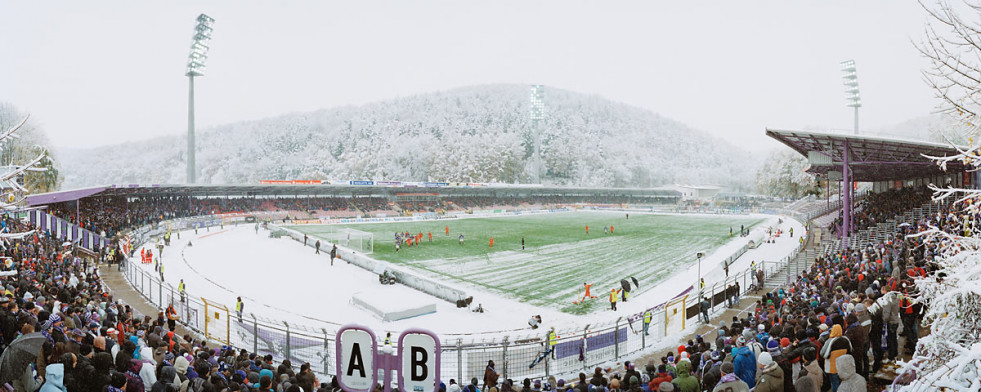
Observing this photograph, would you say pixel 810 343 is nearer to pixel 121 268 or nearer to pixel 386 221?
pixel 121 268

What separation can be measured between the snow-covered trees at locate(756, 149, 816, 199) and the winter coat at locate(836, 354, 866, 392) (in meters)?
92.5

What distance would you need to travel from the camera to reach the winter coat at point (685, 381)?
671 cm

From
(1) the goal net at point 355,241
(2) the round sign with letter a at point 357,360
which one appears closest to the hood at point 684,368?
(2) the round sign with letter a at point 357,360

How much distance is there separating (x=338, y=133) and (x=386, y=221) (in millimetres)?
113970

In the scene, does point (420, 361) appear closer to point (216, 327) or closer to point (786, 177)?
point (216, 327)

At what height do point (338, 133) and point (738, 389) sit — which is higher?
point (338, 133)

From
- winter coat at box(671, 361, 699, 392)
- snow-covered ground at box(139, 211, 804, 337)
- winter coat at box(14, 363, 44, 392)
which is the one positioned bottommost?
snow-covered ground at box(139, 211, 804, 337)

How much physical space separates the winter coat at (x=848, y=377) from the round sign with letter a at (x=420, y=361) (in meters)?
4.21

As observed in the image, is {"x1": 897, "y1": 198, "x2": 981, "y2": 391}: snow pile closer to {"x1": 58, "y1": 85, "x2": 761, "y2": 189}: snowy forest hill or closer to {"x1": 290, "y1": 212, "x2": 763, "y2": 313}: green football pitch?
{"x1": 290, "y1": 212, "x2": 763, "y2": 313}: green football pitch

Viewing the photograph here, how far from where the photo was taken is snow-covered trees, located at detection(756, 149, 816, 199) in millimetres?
91250

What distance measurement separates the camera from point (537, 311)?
20.3 meters

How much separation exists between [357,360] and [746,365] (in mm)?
4900

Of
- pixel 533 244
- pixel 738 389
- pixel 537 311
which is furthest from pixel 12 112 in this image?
pixel 738 389

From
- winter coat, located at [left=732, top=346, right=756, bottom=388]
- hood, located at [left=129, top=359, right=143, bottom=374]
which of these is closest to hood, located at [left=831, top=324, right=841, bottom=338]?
winter coat, located at [left=732, top=346, right=756, bottom=388]
